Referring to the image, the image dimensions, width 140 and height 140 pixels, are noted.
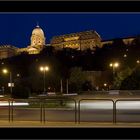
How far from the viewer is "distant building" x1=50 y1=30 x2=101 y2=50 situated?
107 metres

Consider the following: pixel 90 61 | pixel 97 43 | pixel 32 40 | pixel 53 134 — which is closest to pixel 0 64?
pixel 90 61

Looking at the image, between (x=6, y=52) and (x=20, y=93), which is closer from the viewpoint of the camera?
(x=20, y=93)

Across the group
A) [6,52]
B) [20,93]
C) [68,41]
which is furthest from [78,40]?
[20,93]

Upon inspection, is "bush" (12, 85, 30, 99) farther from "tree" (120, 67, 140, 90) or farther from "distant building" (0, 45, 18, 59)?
"distant building" (0, 45, 18, 59)

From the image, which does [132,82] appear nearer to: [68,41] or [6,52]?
[6,52]

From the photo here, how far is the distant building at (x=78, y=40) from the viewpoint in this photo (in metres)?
107

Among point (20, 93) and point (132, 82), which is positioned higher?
point (132, 82)

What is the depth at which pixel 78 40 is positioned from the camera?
111 meters

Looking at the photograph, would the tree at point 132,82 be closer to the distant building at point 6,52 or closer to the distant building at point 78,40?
the distant building at point 6,52

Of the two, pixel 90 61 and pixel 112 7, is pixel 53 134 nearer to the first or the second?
pixel 112 7

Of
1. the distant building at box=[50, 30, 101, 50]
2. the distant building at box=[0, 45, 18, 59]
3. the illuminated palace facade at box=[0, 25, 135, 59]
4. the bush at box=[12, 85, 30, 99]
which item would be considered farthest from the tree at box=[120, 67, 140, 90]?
the distant building at box=[50, 30, 101, 50]

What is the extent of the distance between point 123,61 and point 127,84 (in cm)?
2290

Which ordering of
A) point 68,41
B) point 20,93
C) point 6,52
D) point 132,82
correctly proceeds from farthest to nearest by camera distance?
point 68,41 → point 6,52 → point 132,82 → point 20,93

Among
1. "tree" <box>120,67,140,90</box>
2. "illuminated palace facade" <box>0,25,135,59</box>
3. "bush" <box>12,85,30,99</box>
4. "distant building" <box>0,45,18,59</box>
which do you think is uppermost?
"illuminated palace facade" <box>0,25,135,59</box>
